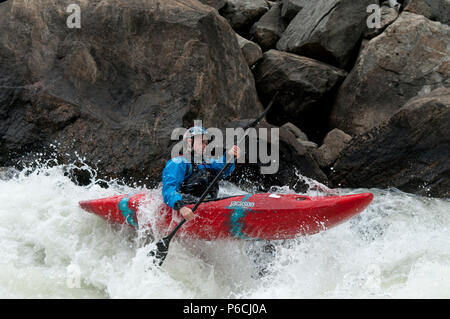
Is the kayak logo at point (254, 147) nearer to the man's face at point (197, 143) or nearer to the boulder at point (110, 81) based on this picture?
the boulder at point (110, 81)

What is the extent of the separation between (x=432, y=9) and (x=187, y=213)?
6.61m

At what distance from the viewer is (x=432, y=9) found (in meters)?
7.98

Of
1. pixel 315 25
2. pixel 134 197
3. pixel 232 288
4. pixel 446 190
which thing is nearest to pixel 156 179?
pixel 134 197

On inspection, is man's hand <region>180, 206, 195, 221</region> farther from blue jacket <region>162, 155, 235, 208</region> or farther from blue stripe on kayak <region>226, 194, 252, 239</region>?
blue stripe on kayak <region>226, 194, 252, 239</region>

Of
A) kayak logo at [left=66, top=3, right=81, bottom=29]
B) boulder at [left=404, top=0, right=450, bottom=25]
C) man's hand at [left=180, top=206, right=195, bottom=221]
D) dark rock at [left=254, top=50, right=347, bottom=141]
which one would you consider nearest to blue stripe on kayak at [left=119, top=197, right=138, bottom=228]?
man's hand at [left=180, top=206, right=195, bottom=221]

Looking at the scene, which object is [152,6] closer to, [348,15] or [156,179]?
[156,179]

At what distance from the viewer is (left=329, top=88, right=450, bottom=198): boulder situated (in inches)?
210

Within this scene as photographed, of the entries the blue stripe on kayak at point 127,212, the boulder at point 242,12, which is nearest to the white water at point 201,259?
the blue stripe on kayak at point 127,212

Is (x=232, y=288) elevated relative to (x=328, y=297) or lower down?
lower down

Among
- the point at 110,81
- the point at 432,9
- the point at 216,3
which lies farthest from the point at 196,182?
the point at 432,9

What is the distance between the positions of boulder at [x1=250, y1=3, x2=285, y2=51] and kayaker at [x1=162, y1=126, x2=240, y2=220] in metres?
5.26

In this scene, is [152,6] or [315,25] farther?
[315,25]

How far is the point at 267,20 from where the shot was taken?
9.13 meters

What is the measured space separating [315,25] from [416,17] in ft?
5.33
